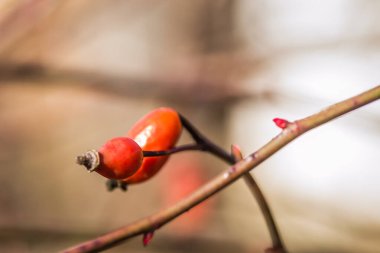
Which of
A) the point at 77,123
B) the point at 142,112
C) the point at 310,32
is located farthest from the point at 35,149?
the point at 310,32

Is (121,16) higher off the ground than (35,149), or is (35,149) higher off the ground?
(121,16)

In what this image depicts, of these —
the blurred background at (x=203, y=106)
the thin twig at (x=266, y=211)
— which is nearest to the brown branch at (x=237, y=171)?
the thin twig at (x=266, y=211)

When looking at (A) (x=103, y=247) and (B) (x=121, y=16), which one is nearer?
(A) (x=103, y=247)

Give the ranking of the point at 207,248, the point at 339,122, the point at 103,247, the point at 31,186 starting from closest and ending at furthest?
the point at 103,247 → the point at 207,248 → the point at 339,122 → the point at 31,186

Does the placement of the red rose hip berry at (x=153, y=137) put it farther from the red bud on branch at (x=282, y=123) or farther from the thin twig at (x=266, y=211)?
the red bud on branch at (x=282, y=123)

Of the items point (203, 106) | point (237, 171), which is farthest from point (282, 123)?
point (203, 106)

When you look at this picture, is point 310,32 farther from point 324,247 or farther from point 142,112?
point 324,247

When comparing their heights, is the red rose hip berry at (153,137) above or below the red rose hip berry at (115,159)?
above
